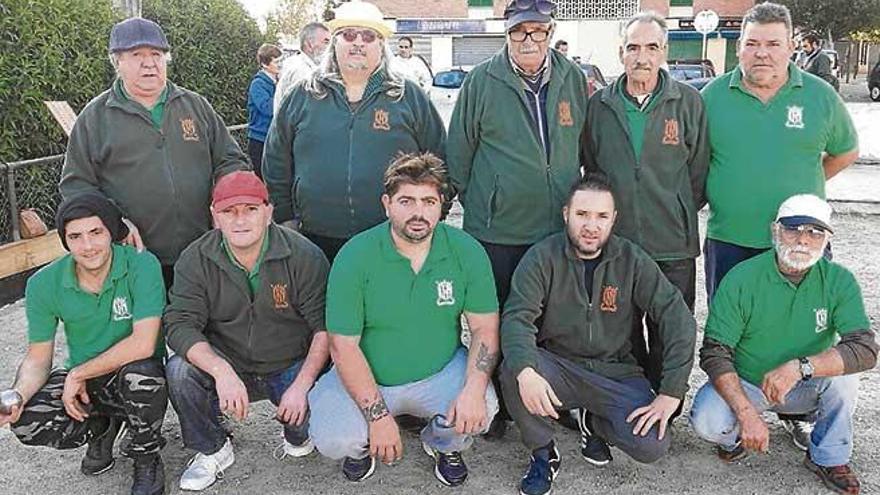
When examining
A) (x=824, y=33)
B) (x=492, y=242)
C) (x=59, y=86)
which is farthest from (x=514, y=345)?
(x=824, y=33)

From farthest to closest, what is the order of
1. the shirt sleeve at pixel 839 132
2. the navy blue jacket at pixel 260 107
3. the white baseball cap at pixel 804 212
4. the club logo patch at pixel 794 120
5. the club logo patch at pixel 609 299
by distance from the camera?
1. the navy blue jacket at pixel 260 107
2. the shirt sleeve at pixel 839 132
3. the club logo patch at pixel 794 120
4. the club logo patch at pixel 609 299
5. the white baseball cap at pixel 804 212

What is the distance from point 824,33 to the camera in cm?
3656

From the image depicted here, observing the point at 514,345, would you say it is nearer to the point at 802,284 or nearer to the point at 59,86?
the point at 802,284

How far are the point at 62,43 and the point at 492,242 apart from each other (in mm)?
4672

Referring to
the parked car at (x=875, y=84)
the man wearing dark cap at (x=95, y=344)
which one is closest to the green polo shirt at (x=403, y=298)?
the man wearing dark cap at (x=95, y=344)

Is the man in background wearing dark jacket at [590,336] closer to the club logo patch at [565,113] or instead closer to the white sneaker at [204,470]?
the club logo patch at [565,113]

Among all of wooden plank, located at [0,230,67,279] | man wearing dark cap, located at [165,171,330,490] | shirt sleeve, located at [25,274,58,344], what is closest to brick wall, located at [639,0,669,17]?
wooden plank, located at [0,230,67,279]

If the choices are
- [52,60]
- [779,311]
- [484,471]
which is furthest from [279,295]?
[52,60]

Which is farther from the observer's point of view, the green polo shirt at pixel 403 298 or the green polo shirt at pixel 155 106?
the green polo shirt at pixel 155 106

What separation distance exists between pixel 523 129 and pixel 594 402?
4.14 feet

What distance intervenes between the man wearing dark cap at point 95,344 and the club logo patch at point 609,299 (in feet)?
6.39

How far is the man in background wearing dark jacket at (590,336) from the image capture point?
146 inches

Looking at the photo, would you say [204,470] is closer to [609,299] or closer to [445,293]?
[445,293]

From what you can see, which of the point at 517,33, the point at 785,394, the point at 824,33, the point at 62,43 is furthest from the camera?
the point at 824,33
